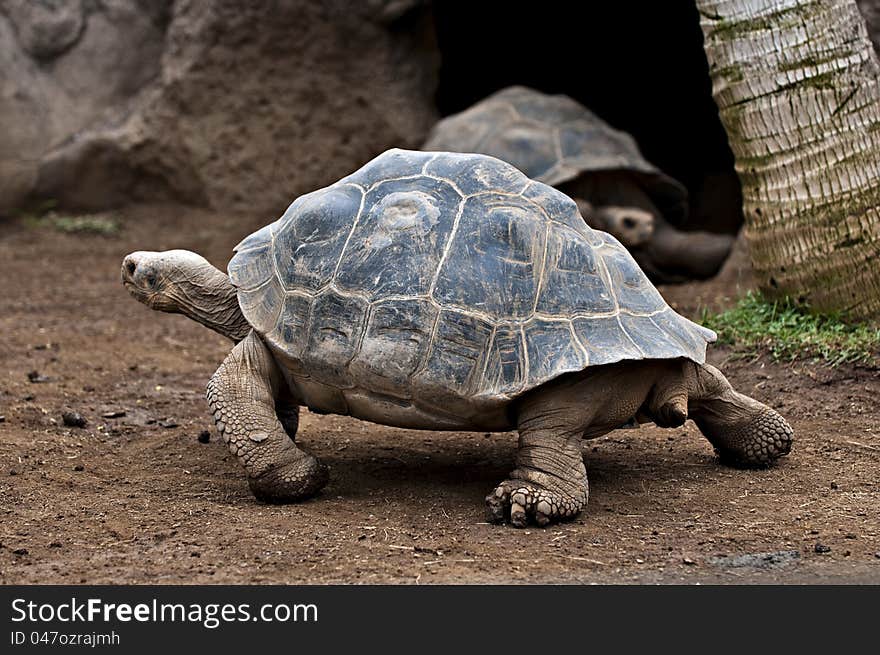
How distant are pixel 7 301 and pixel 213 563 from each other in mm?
5013

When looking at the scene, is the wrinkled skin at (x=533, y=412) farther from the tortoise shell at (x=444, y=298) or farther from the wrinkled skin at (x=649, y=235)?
the wrinkled skin at (x=649, y=235)

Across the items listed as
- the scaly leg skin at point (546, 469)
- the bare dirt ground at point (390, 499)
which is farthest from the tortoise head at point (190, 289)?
the scaly leg skin at point (546, 469)

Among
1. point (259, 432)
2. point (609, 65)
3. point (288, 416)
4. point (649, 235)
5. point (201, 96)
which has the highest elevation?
point (609, 65)

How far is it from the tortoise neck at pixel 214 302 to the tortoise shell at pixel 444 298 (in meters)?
0.33

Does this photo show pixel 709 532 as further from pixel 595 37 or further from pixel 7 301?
pixel 595 37

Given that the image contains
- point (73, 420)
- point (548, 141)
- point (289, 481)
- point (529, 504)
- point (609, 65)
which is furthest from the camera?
point (609, 65)

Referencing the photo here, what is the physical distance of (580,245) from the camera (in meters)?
3.79

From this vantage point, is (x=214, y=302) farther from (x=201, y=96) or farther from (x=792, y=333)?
(x=201, y=96)

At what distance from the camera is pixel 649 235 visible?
26.8 feet

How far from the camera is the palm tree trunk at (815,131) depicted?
5.44 metres

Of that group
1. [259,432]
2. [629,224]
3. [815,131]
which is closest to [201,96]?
[629,224]

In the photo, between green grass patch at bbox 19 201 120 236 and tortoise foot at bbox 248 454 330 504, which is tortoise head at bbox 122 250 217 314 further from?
green grass patch at bbox 19 201 120 236

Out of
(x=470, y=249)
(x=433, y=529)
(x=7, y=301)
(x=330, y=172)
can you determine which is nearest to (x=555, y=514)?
(x=433, y=529)

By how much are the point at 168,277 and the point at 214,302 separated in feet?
0.70
